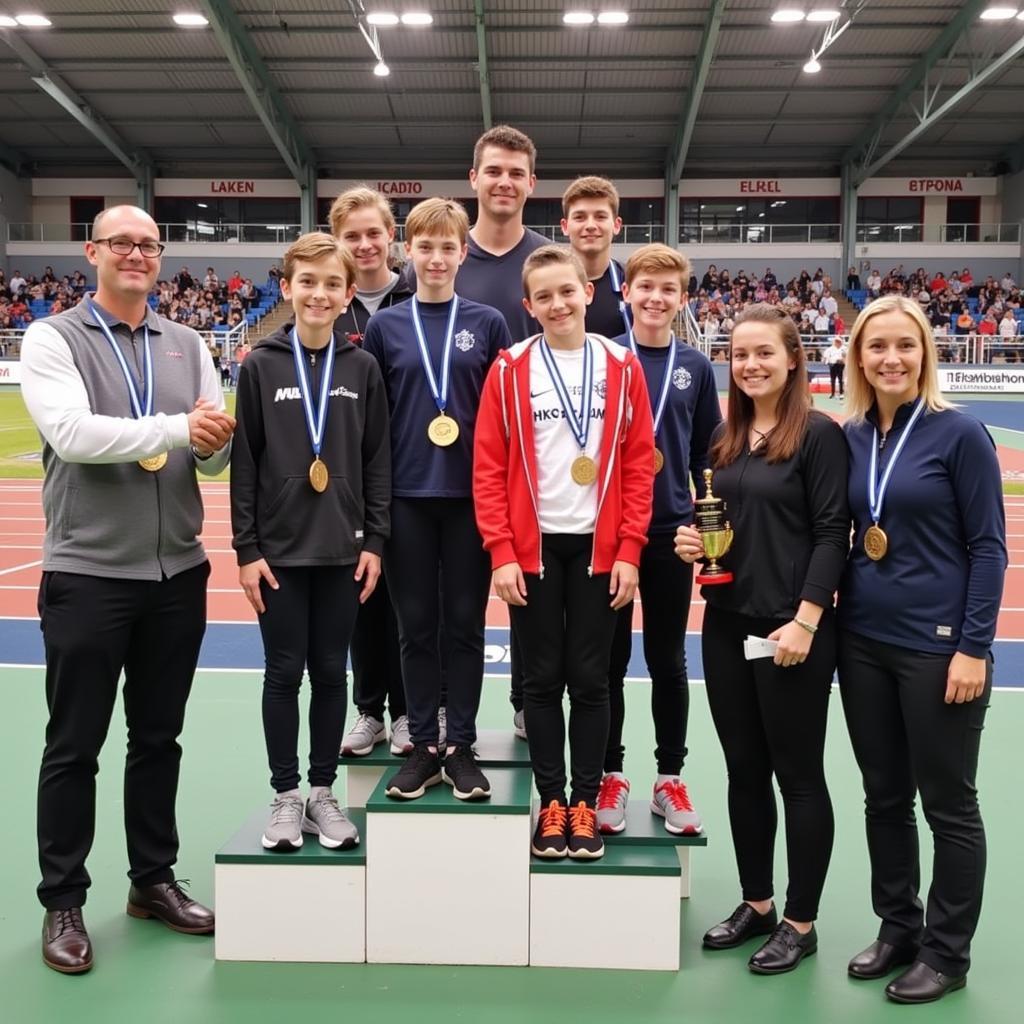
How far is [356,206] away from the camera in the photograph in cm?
369

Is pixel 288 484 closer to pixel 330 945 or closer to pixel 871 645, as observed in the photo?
pixel 330 945

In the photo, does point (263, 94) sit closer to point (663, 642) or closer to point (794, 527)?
point (663, 642)

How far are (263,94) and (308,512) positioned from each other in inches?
1042

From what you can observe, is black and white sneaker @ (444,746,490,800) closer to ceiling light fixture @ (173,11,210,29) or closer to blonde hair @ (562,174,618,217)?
blonde hair @ (562,174,618,217)

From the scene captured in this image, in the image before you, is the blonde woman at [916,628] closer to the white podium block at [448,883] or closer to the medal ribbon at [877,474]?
the medal ribbon at [877,474]

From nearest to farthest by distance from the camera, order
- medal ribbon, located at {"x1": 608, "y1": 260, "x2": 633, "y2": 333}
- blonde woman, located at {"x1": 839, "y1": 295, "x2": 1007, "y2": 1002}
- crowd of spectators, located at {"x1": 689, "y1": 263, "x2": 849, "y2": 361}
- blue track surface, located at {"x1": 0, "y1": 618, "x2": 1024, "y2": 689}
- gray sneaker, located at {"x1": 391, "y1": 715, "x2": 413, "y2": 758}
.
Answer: blonde woman, located at {"x1": 839, "y1": 295, "x2": 1007, "y2": 1002}
gray sneaker, located at {"x1": 391, "y1": 715, "x2": 413, "y2": 758}
medal ribbon, located at {"x1": 608, "y1": 260, "x2": 633, "y2": 333}
blue track surface, located at {"x1": 0, "y1": 618, "x2": 1024, "y2": 689}
crowd of spectators, located at {"x1": 689, "y1": 263, "x2": 849, "y2": 361}

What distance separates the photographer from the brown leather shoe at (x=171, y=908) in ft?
9.68

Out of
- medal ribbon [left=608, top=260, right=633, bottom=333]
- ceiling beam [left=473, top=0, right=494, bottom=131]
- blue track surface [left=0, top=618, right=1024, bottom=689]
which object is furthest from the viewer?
ceiling beam [left=473, top=0, right=494, bottom=131]

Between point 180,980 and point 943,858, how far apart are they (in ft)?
6.68

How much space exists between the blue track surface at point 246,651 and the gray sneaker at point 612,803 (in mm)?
2399

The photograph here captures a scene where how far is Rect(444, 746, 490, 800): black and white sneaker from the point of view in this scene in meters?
2.88

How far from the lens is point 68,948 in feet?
9.03

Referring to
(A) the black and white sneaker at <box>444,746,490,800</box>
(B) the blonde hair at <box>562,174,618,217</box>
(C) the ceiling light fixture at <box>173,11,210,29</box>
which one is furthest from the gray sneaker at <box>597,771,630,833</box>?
(C) the ceiling light fixture at <box>173,11,210,29</box>

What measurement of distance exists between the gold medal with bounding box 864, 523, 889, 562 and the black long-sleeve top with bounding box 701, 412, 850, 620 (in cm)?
6
